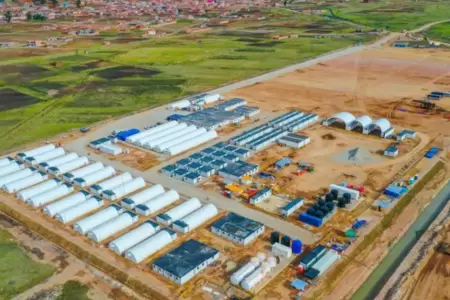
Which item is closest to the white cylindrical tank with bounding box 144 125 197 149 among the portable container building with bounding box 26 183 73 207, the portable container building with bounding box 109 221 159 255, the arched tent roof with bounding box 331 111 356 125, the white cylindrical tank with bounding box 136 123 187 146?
the white cylindrical tank with bounding box 136 123 187 146

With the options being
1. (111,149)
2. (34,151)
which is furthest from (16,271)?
(34,151)

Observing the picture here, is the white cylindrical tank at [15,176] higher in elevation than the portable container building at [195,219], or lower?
higher

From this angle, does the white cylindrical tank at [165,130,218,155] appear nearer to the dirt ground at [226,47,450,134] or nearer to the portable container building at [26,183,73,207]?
the portable container building at [26,183,73,207]

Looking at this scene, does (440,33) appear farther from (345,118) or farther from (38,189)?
Answer: (38,189)

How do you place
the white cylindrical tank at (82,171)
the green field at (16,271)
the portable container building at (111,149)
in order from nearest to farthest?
the green field at (16,271) < the white cylindrical tank at (82,171) < the portable container building at (111,149)

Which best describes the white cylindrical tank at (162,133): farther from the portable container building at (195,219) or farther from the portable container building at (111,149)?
the portable container building at (195,219)

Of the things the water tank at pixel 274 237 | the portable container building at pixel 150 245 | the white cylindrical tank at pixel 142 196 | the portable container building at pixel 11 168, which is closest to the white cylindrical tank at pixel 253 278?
the water tank at pixel 274 237
